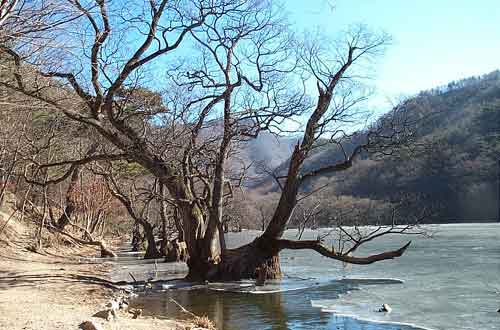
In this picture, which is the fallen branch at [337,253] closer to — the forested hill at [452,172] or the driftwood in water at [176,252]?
the driftwood in water at [176,252]

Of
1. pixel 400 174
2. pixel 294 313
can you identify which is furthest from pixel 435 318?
pixel 400 174

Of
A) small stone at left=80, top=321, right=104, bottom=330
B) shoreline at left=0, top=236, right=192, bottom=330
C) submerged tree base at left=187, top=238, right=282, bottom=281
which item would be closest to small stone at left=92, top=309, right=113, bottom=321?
shoreline at left=0, top=236, right=192, bottom=330

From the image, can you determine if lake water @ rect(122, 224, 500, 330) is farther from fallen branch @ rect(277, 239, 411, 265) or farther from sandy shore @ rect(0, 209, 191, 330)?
sandy shore @ rect(0, 209, 191, 330)

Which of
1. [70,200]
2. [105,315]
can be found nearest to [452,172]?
[70,200]

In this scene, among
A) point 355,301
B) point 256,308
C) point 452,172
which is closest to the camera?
point 256,308

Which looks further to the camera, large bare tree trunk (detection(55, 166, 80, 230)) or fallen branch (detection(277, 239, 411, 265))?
large bare tree trunk (detection(55, 166, 80, 230))

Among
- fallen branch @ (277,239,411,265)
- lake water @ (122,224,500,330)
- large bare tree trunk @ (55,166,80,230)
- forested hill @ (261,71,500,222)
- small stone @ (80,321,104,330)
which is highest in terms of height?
forested hill @ (261,71,500,222)

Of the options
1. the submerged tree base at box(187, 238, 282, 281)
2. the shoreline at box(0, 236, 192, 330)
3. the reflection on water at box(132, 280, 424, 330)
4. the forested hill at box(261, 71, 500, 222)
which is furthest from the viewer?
the forested hill at box(261, 71, 500, 222)

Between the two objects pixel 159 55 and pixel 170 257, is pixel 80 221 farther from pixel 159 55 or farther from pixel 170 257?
pixel 159 55

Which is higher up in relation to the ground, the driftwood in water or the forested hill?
the forested hill

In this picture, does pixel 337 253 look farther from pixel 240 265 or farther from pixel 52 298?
pixel 52 298

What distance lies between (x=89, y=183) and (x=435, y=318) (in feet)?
77.6

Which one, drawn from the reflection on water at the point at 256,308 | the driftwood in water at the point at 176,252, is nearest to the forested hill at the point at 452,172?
the driftwood in water at the point at 176,252

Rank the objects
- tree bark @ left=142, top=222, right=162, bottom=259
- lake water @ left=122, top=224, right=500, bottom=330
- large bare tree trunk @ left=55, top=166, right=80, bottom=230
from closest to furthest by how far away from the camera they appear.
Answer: lake water @ left=122, top=224, right=500, bottom=330 → tree bark @ left=142, top=222, right=162, bottom=259 → large bare tree trunk @ left=55, top=166, right=80, bottom=230
